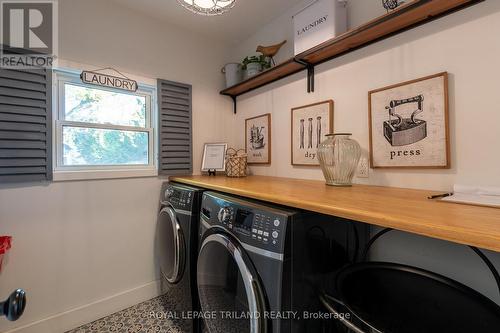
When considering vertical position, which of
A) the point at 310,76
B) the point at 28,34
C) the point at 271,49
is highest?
the point at 271,49

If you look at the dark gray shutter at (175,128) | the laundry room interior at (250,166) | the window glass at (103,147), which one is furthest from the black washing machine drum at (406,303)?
the window glass at (103,147)

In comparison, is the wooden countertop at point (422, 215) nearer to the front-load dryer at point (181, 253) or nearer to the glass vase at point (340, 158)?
the glass vase at point (340, 158)

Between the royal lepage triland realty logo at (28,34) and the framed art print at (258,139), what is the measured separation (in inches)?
60.3

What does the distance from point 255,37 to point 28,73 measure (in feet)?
5.78

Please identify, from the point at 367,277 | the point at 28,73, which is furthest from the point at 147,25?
the point at 367,277

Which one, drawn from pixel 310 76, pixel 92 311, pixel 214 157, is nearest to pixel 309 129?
pixel 310 76

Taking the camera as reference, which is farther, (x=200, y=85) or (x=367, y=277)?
(x=200, y=85)

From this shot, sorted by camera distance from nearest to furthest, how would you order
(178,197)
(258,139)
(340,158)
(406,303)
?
(406,303)
(340,158)
(178,197)
(258,139)

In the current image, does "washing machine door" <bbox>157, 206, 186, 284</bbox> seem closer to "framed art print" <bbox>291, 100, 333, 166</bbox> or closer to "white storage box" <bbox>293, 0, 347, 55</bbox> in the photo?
"framed art print" <bbox>291, 100, 333, 166</bbox>

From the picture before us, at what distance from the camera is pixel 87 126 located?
5.72ft

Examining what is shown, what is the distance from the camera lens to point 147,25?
196 centimetres

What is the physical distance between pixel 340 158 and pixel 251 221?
0.66 m

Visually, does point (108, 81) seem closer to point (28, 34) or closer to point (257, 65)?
point (28, 34)

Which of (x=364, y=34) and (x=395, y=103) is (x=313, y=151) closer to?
(x=395, y=103)
